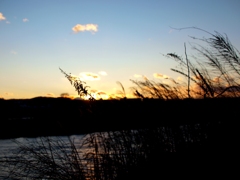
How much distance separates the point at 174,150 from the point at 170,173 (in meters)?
0.93

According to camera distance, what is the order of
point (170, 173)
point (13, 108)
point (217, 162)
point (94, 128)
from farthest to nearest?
point (13, 108)
point (94, 128)
point (170, 173)
point (217, 162)

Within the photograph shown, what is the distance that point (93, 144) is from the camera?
12.5 ft

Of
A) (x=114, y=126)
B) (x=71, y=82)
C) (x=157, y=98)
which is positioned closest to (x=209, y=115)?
(x=157, y=98)

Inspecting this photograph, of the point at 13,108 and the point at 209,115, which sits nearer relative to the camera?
the point at 209,115

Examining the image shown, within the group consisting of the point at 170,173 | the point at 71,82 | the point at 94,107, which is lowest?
the point at 170,173

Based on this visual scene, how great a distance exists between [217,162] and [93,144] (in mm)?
1734

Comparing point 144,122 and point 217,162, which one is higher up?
point 144,122

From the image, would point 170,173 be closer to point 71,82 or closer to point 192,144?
point 192,144

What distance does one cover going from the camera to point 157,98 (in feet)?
14.3

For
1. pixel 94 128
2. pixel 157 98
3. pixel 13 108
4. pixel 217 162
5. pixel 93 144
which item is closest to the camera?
pixel 217 162

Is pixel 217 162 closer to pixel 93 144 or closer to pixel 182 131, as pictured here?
pixel 182 131

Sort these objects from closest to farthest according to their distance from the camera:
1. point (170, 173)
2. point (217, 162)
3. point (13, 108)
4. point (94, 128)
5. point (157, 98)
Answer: point (217, 162)
point (170, 173)
point (94, 128)
point (157, 98)
point (13, 108)

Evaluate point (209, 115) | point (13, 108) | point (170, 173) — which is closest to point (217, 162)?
point (170, 173)

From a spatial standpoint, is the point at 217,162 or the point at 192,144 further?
the point at 192,144
